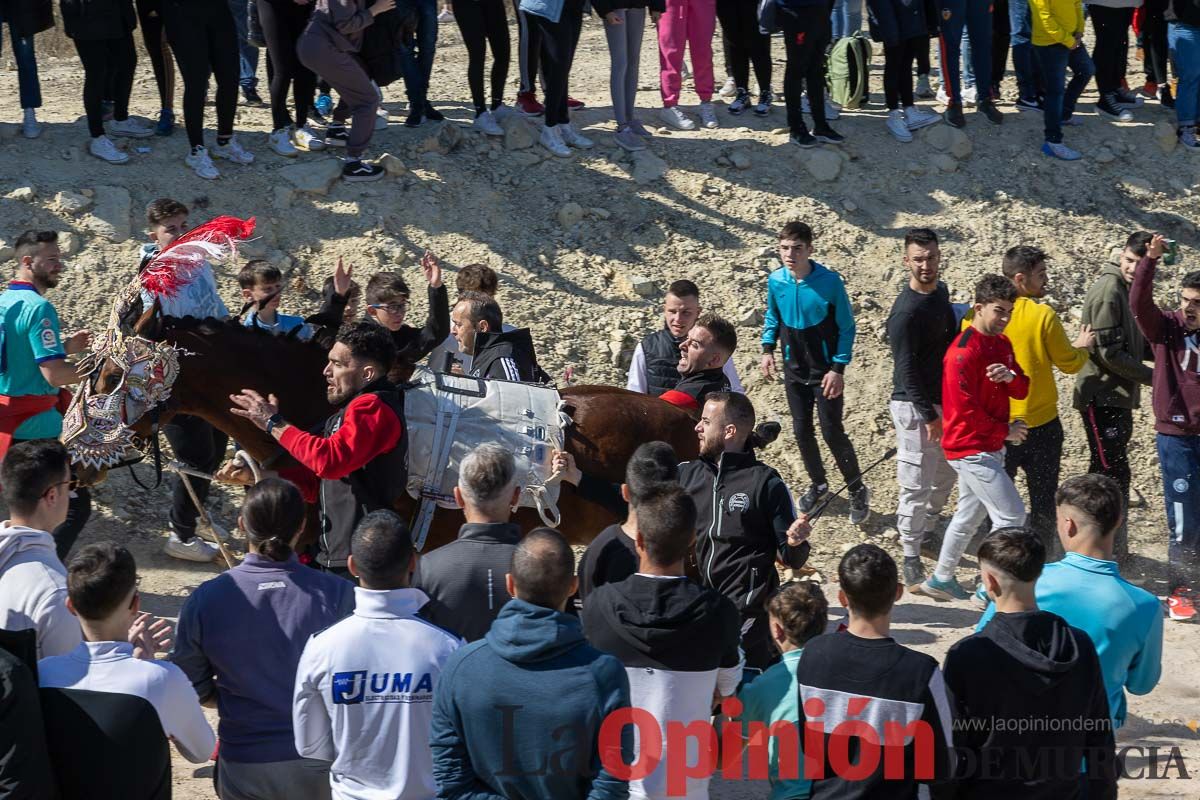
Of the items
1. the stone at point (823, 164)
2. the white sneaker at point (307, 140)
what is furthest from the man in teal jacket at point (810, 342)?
the white sneaker at point (307, 140)

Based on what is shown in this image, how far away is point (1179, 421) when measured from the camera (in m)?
8.03

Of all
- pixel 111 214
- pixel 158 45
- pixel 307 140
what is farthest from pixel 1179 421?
pixel 158 45

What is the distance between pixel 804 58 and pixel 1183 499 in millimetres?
5235

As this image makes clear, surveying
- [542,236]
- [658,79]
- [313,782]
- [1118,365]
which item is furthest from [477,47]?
[313,782]

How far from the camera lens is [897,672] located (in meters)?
4.13

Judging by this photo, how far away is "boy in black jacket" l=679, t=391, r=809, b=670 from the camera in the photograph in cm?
570

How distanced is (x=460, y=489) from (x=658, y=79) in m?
9.71

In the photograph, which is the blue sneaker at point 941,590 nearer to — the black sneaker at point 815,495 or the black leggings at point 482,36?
the black sneaker at point 815,495

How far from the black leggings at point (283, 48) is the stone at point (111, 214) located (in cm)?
142

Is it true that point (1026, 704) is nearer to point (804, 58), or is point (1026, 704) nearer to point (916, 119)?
point (804, 58)

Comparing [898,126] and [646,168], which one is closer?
[646,168]

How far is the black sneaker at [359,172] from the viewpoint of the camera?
429 inches

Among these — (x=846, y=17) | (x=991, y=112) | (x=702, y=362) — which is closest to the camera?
(x=702, y=362)

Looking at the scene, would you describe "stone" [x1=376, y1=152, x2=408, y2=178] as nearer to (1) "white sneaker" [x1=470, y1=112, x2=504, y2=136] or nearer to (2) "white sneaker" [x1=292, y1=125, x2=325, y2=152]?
(2) "white sneaker" [x1=292, y1=125, x2=325, y2=152]
